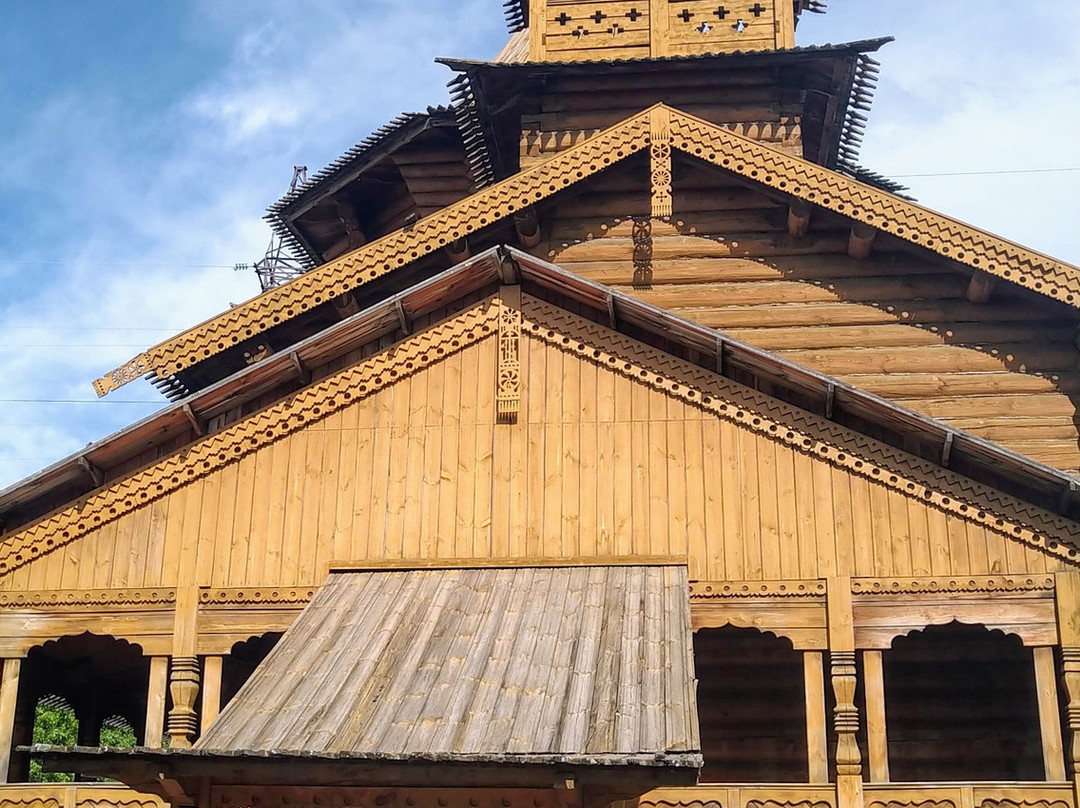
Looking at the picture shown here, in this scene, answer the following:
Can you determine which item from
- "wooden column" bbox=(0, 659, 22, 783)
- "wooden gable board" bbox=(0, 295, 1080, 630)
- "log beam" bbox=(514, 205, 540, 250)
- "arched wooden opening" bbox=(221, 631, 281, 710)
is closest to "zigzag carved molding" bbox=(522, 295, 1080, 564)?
"wooden gable board" bbox=(0, 295, 1080, 630)

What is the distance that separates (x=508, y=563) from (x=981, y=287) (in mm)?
6296

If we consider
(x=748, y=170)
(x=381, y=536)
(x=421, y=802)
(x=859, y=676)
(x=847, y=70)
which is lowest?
(x=421, y=802)

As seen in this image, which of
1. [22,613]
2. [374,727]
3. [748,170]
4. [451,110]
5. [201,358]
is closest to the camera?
[374,727]

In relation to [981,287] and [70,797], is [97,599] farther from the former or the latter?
[981,287]

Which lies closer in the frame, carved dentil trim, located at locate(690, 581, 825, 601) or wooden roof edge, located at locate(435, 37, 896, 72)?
carved dentil trim, located at locate(690, 581, 825, 601)

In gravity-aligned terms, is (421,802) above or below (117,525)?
below

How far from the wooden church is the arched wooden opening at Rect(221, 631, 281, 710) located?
14 centimetres

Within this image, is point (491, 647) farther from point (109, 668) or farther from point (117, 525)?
point (109, 668)

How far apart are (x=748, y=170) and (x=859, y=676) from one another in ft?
18.8

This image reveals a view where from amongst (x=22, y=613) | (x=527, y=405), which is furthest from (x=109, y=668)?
(x=527, y=405)

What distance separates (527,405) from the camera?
1386 centimetres

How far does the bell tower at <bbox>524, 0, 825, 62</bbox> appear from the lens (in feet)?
62.4

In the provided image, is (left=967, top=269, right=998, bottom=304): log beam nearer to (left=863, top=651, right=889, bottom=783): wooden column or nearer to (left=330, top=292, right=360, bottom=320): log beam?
(left=863, top=651, right=889, bottom=783): wooden column

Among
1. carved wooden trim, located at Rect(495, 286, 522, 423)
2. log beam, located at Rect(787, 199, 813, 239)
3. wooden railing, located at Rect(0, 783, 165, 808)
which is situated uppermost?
log beam, located at Rect(787, 199, 813, 239)
